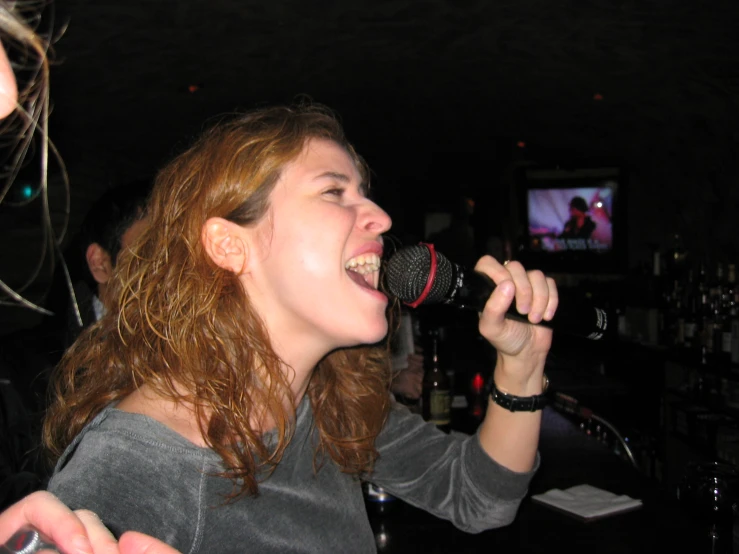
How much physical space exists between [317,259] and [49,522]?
905 mm

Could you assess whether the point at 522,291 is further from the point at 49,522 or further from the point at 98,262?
the point at 98,262

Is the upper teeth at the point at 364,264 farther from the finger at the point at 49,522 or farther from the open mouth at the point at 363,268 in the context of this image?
the finger at the point at 49,522

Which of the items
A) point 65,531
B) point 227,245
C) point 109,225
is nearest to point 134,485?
point 227,245

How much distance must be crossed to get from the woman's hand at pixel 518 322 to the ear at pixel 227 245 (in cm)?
50

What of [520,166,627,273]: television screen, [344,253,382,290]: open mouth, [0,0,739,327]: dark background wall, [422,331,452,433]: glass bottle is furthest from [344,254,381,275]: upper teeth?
[520,166,627,273]: television screen

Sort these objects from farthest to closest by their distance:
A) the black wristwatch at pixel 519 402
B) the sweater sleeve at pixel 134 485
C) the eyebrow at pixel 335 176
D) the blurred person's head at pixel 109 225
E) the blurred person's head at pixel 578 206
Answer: the blurred person's head at pixel 578 206
the blurred person's head at pixel 109 225
the black wristwatch at pixel 519 402
the eyebrow at pixel 335 176
the sweater sleeve at pixel 134 485

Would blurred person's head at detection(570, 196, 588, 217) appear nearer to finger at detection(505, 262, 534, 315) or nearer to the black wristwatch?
the black wristwatch

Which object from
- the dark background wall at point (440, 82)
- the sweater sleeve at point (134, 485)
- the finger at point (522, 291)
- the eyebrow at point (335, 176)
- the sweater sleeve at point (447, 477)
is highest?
the dark background wall at point (440, 82)

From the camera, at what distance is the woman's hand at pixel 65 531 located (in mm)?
427

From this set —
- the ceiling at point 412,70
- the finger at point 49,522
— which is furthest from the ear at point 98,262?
the finger at point 49,522

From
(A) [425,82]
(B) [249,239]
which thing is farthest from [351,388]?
(A) [425,82]

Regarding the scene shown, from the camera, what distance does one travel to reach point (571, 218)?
7.91 metres

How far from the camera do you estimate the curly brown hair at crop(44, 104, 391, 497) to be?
4.16ft

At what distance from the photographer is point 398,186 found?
13.1 m
